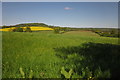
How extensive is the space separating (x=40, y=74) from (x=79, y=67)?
1.29 metres

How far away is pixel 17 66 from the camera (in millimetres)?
3465

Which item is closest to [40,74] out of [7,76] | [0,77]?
[7,76]

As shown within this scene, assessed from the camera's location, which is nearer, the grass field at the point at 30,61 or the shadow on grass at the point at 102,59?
the grass field at the point at 30,61

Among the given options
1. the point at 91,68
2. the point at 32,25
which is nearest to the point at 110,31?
the point at 32,25

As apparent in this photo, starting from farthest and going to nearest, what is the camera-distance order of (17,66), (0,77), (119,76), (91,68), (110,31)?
(110,31)
(17,66)
(91,68)
(0,77)
(119,76)

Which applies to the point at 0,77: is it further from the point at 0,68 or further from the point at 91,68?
the point at 91,68

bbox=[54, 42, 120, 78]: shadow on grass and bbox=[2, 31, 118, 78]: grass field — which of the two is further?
bbox=[54, 42, 120, 78]: shadow on grass

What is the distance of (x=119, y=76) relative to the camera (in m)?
2.55

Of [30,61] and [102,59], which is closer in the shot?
[30,61]

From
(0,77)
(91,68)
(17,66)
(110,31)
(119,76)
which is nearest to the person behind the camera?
(119,76)

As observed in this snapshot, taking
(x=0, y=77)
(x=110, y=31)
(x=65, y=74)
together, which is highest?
(x=110, y=31)

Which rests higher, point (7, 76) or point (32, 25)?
point (32, 25)

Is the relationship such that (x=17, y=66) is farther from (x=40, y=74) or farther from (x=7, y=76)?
(x=40, y=74)

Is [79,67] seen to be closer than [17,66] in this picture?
Yes
